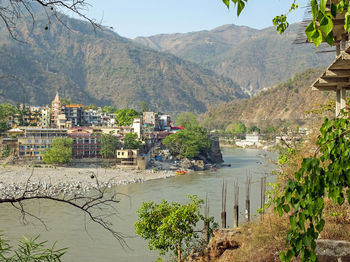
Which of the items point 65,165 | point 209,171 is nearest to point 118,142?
point 65,165

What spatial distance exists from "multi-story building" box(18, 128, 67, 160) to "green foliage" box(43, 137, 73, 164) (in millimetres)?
740

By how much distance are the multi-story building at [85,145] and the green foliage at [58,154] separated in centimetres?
169

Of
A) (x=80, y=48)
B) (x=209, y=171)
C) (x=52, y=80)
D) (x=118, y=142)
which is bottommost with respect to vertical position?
(x=209, y=171)

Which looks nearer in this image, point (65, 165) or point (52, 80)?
point (65, 165)

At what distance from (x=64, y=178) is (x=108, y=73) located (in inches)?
4809

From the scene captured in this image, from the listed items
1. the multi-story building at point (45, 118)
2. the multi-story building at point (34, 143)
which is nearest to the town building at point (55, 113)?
the multi-story building at point (45, 118)

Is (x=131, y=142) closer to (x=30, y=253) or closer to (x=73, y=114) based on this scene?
(x=73, y=114)

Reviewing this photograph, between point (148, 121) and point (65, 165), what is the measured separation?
18.4 m

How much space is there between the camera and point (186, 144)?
34469 millimetres

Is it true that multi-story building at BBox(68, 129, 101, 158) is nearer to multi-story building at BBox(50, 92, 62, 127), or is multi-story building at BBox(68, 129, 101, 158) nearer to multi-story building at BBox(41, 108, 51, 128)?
multi-story building at BBox(41, 108, 51, 128)

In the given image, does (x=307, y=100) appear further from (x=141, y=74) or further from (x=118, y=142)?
(x=141, y=74)

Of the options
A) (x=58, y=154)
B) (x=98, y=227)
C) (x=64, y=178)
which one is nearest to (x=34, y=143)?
(x=58, y=154)

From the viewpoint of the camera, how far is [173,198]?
18422mm

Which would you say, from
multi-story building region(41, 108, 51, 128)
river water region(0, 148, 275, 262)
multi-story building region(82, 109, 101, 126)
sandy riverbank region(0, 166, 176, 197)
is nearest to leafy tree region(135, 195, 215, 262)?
river water region(0, 148, 275, 262)
